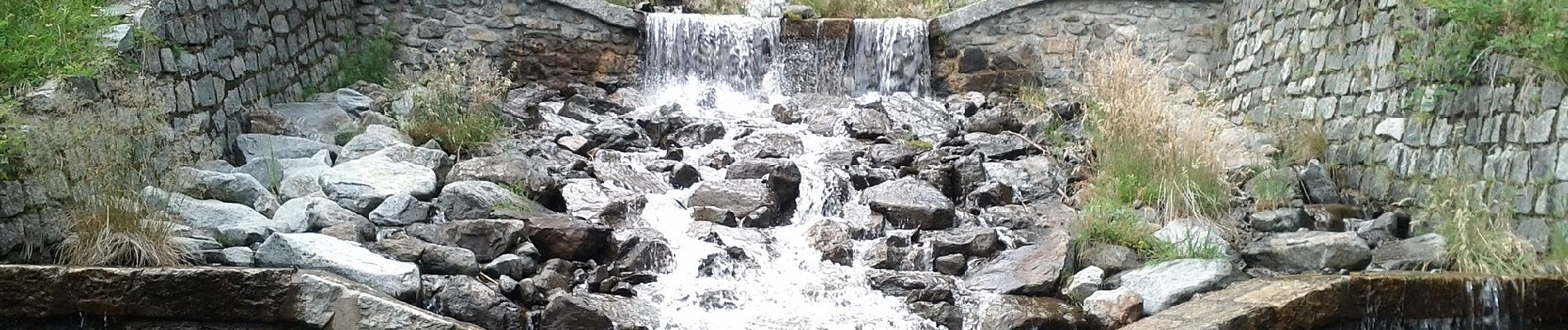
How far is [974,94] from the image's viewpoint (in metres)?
9.49

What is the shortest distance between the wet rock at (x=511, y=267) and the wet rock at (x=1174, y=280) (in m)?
2.45

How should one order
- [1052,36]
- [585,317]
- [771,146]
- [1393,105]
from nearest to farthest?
[585,317] → [1393,105] → [771,146] → [1052,36]

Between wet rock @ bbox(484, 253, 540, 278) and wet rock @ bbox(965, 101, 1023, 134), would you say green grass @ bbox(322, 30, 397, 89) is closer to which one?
wet rock @ bbox(484, 253, 540, 278)

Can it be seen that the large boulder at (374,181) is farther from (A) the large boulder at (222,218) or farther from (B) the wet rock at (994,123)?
(B) the wet rock at (994,123)

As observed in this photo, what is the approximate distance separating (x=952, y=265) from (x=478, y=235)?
2.09 metres

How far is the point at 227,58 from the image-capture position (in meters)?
6.97

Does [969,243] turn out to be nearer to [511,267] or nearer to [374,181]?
[511,267]

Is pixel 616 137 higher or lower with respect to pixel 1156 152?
lower

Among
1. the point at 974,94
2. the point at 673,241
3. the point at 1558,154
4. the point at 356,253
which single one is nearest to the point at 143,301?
the point at 356,253

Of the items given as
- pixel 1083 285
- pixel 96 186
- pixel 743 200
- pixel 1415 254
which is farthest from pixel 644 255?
pixel 1415 254

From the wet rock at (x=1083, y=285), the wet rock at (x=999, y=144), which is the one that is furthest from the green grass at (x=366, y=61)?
the wet rock at (x=1083, y=285)

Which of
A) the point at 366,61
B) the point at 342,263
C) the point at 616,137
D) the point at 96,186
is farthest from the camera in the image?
the point at 366,61

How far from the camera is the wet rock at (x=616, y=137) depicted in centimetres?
796

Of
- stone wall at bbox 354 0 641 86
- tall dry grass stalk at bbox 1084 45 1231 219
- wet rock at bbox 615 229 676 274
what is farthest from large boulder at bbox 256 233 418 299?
stone wall at bbox 354 0 641 86
